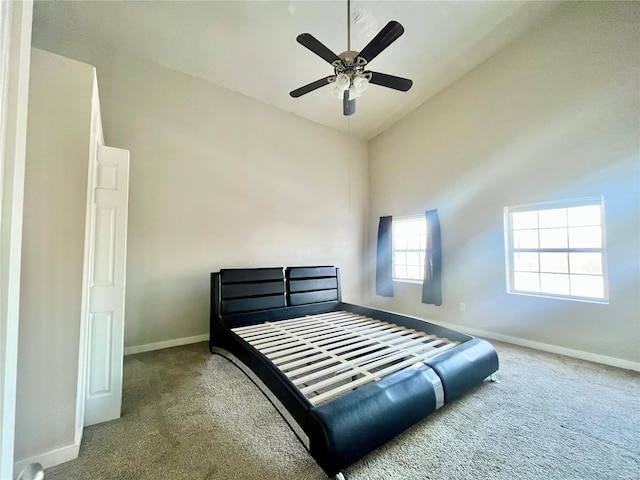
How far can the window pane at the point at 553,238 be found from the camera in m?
3.42

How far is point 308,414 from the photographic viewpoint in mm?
1471

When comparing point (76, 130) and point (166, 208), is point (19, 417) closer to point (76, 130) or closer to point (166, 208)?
point (76, 130)

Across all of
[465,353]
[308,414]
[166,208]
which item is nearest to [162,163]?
[166,208]

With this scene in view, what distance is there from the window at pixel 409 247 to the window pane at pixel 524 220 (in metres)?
1.29

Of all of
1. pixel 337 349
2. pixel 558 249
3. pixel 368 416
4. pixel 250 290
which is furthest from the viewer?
pixel 558 249

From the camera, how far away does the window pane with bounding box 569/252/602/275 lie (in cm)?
314

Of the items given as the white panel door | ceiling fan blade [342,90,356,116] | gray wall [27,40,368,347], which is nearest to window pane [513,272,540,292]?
gray wall [27,40,368,347]

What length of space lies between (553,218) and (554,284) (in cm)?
85

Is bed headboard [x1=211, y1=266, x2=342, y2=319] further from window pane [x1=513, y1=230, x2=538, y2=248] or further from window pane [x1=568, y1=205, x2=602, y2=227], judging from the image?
window pane [x1=568, y1=205, x2=602, y2=227]

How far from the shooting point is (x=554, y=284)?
3.46 meters

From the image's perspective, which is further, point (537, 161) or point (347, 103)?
point (537, 161)

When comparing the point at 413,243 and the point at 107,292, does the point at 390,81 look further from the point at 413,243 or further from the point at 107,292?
the point at 413,243

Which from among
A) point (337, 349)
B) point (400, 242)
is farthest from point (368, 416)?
point (400, 242)

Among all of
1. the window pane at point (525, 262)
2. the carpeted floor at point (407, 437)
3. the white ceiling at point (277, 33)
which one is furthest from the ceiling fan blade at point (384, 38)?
the window pane at point (525, 262)
